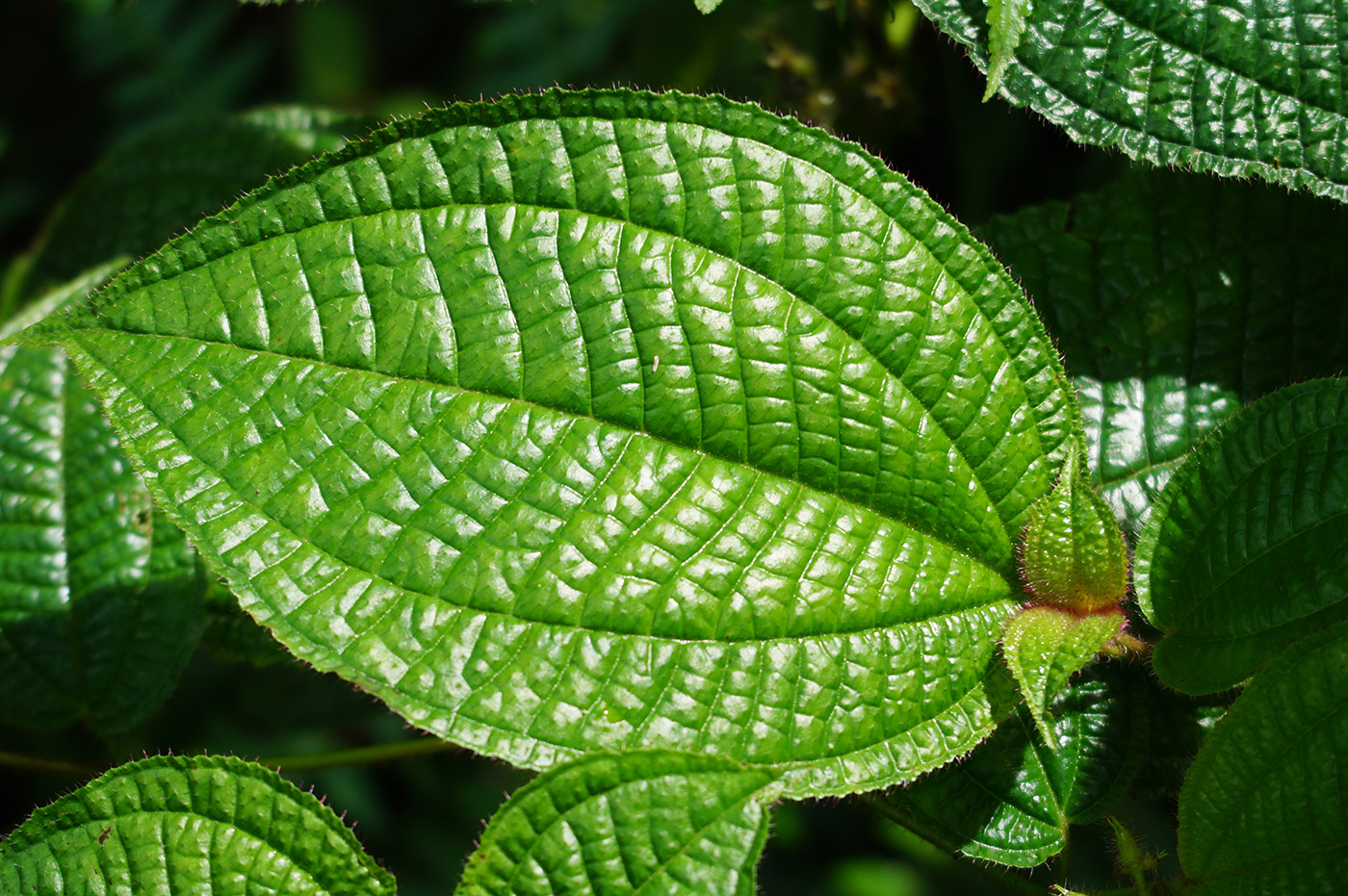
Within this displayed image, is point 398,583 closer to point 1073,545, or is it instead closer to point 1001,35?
point 1073,545

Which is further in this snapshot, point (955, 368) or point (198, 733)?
point (198, 733)

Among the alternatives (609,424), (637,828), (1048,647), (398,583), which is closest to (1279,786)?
(1048,647)

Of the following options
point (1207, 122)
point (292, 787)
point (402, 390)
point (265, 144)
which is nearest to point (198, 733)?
point (265, 144)

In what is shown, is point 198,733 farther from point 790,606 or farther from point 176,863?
point 790,606

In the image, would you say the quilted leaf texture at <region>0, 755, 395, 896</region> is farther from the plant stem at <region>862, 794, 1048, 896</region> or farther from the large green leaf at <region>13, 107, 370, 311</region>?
the large green leaf at <region>13, 107, 370, 311</region>

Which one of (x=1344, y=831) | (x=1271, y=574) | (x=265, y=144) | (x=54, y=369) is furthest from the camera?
(x=265, y=144)

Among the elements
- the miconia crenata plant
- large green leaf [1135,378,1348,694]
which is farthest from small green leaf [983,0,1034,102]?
large green leaf [1135,378,1348,694]
